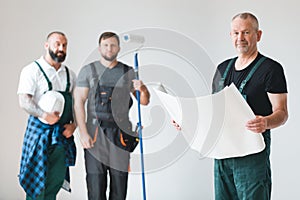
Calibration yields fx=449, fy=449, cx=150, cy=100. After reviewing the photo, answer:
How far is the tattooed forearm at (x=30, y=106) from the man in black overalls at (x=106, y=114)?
20cm

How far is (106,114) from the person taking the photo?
243 centimetres

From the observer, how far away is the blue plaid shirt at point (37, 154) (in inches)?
92.7

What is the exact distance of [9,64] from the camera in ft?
10.2

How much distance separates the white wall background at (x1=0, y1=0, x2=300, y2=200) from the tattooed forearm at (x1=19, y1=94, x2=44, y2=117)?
84cm

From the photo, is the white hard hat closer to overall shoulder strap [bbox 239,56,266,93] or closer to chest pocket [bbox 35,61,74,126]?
chest pocket [bbox 35,61,74,126]

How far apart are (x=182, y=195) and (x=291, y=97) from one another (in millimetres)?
1034

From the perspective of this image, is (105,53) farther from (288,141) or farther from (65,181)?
(288,141)

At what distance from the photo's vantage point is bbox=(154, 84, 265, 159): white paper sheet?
1837 mm

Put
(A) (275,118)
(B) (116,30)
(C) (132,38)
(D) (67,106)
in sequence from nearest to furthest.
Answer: (A) (275,118), (C) (132,38), (D) (67,106), (B) (116,30)

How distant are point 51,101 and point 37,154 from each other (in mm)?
297

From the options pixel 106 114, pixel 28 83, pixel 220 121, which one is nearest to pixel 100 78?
pixel 106 114

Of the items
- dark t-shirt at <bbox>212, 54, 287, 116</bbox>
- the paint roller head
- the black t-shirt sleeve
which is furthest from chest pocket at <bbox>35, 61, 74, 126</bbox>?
the black t-shirt sleeve

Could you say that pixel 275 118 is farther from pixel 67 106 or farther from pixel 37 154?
pixel 37 154

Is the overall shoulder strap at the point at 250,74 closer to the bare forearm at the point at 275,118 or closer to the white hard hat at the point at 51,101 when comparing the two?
the bare forearm at the point at 275,118
